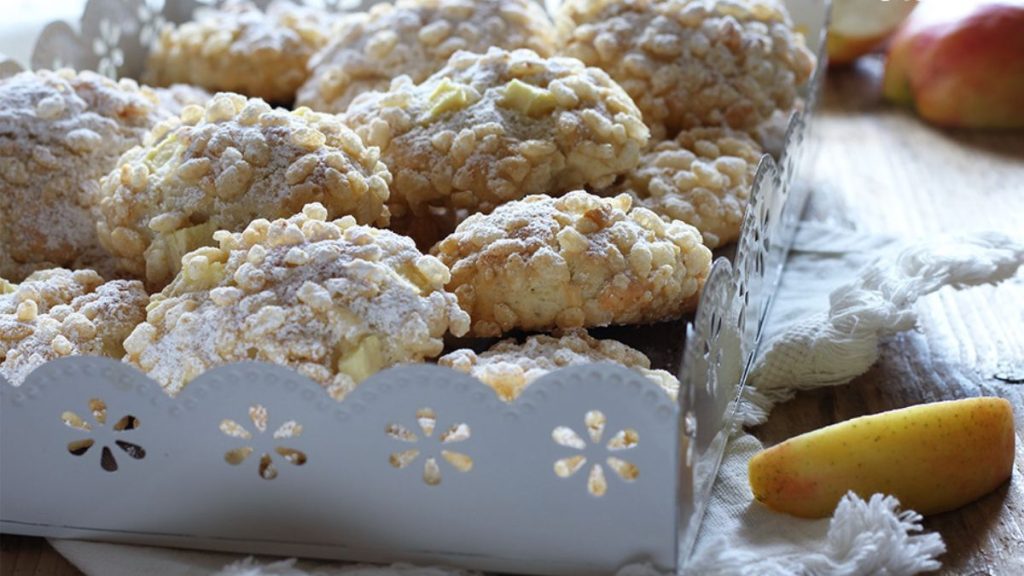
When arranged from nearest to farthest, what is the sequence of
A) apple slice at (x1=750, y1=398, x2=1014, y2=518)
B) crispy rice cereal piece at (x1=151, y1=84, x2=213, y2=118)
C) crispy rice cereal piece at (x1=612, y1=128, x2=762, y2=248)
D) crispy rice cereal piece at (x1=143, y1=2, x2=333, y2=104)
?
apple slice at (x1=750, y1=398, x2=1014, y2=518) → crispy rice cereal piece at (x1=612, y1=128, x2=762, y2=248) → crispy rice cereal piece at (x1=151, y1=84, x2=213, y2=118) → crispy rice cereal piece at (x1=143, y1=2, x2=333, y2=104)

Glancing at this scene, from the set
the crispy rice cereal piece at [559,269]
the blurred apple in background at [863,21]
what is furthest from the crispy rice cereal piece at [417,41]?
the blurred apple in background at [863,21]

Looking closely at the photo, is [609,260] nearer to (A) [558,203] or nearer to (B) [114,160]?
(A) [558,203]

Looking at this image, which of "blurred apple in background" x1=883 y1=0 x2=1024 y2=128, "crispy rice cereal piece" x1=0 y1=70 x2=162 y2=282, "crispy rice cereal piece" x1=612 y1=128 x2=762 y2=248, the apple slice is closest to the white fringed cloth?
the apple slice

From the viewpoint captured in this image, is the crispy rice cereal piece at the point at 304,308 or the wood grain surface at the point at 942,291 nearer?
the crispy rice cereal piece at the point at 304,308

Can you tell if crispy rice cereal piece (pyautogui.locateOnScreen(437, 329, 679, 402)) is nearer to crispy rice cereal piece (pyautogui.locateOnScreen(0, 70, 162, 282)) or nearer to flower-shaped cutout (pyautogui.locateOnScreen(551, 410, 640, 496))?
flower-shaped cutout (pyautogui.locateOnScreen(551, 410, 640, 496))

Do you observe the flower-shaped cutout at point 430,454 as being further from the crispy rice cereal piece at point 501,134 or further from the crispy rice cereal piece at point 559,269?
the crispy rice cereal piece at point 501,134

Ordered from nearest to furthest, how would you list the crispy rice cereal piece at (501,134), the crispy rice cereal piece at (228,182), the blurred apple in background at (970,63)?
the crispy rice cereal piece at (228,182)
the crispy rice cereal piece at (501,134)
the blurred apple in background at (970,63)

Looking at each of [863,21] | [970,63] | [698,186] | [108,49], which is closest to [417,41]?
[698,186]
